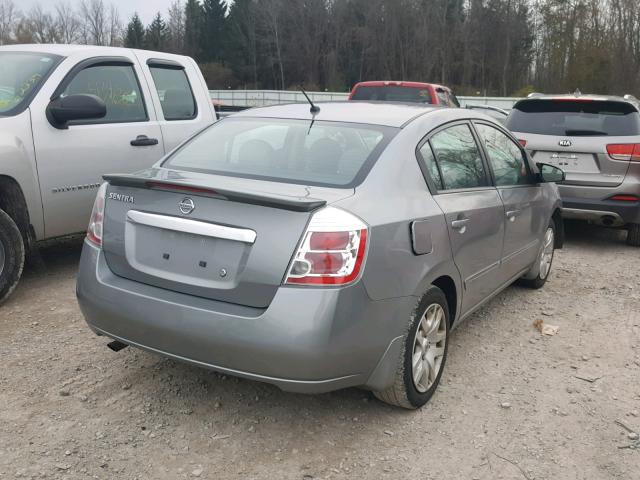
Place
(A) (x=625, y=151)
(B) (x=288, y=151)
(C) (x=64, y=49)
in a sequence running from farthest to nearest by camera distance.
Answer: (A) (x=625, y=151) < (C) (x=64, y=49) < (B) (x=288, y=151)

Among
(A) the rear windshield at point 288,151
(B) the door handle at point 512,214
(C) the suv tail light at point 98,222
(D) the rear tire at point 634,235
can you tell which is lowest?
(D) the rear tire at point 634,235

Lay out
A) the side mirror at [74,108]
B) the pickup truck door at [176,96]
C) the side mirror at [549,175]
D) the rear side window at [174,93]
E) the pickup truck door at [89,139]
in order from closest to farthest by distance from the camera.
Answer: the side mirror at [74,108] → the pickup truck door at [89,139] → the side mirror at [549,175] → the pickup truck door at [176,96] → the rear side window at [174,93]

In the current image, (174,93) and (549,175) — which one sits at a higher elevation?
(174,93)

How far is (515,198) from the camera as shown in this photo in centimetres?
460

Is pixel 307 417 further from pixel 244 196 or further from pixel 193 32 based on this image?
pixel 193 32

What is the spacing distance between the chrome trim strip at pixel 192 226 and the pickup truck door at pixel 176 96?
9.37 ft

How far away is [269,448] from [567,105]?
5.95 metres

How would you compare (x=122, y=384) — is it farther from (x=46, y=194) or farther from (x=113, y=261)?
(x=46, y=194)

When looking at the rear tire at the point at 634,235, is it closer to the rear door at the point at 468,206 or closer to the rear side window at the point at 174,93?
the rear door at the point at 468,206

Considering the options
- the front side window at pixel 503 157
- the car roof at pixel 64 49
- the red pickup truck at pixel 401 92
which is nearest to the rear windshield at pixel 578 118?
the front side window at pixel 503 157

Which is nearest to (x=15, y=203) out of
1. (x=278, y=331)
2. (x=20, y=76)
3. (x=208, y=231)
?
(x=20, y=76)

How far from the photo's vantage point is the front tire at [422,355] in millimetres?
3188

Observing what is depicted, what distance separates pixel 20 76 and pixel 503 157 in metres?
3.92

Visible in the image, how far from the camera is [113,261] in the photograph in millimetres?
3178
